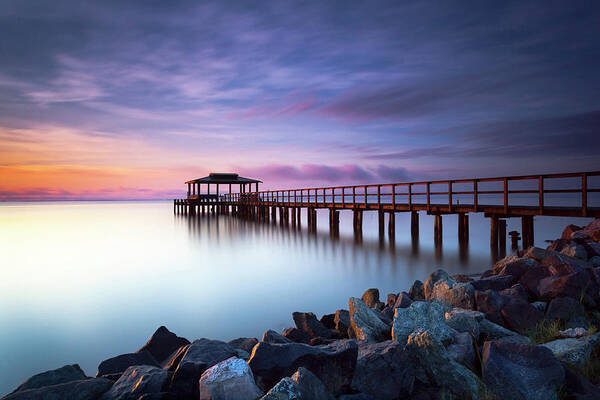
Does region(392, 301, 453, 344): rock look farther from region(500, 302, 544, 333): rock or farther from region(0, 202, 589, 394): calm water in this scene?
region(0, 202, 589, 394): calm water

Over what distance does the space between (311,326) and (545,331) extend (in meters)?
2.82

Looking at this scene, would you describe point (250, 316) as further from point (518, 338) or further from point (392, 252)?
point (392, 252)

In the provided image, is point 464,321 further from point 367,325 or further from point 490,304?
point 367,325

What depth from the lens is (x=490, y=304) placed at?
458 cm

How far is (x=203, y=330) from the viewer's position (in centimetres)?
718

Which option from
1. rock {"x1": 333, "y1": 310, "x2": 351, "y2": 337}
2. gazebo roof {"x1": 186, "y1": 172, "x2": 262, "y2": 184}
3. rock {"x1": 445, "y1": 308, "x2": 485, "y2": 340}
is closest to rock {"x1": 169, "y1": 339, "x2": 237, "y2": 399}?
rock {"x1": 333, "y1": 310, "x2": 351, "y2": 337}

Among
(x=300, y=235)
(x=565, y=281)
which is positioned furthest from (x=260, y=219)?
(x=565, y=281)

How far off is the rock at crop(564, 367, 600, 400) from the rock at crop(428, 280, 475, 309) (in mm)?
1764

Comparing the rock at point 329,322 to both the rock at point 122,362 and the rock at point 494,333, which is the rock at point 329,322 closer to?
the rock at point 494,333

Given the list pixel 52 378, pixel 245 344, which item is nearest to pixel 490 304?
pixel 245 344

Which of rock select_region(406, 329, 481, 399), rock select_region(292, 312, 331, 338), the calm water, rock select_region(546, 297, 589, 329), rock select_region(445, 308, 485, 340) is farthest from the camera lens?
the calm water

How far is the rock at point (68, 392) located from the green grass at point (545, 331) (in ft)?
13.5

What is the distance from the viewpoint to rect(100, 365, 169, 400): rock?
3123 mm

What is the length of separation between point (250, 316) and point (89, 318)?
3402 mm
